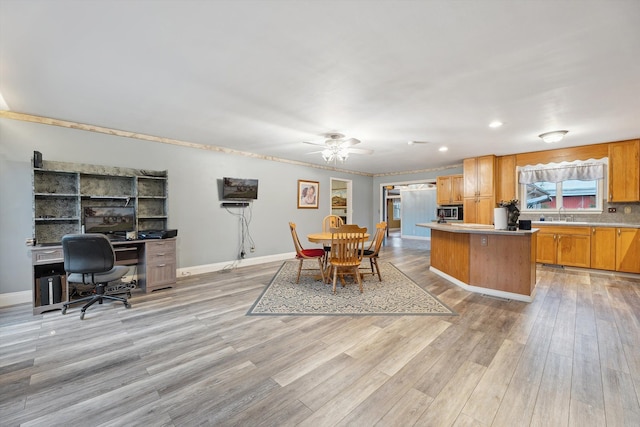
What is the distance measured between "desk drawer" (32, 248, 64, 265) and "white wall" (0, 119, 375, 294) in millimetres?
586

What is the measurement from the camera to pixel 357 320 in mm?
2766

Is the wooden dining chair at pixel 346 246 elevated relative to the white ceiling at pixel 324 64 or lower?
lower

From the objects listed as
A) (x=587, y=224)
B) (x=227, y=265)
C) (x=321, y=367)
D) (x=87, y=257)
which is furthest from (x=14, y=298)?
(x=587, y=224)

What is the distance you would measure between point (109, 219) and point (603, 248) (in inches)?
327

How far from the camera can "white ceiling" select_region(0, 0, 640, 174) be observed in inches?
62.6

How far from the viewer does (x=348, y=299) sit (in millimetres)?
3410

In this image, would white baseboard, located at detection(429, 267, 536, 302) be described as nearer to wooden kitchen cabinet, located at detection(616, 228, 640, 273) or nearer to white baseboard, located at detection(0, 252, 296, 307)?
wooden kitchen cabinet, located at detection(616, 228, 640, 273)

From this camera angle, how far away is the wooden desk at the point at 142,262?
10.3 feet

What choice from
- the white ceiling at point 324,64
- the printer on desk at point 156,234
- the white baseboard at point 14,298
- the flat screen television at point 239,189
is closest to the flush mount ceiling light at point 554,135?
A: the white ceiling at point 324,64

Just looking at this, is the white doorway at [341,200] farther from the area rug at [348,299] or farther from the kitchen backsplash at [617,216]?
the kitchen backsplash at [617,216]

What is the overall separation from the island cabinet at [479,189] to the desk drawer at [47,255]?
7365 mm

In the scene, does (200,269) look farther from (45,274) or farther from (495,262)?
(495,262)

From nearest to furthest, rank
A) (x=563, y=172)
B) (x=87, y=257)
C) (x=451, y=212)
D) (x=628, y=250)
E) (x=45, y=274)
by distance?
1. (x=87, y=257)
2. (x=45, y=274)
3. (x=628, y=250)
4. (x=563, y=172)
5. (x=451, y=212)

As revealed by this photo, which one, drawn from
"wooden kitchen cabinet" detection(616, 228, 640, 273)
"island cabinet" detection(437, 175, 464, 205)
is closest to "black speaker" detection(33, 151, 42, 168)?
"island cabinet" detection(437, 175, 464, 205)
